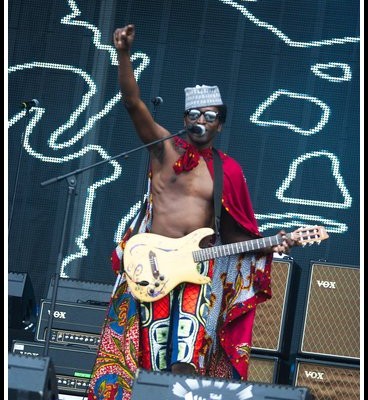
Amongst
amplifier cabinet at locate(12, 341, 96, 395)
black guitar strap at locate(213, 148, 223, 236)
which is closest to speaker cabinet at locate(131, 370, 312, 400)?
black guitar strap at locate(213, 148, 223, 236)

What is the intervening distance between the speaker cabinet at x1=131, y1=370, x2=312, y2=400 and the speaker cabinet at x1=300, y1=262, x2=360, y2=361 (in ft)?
11.5

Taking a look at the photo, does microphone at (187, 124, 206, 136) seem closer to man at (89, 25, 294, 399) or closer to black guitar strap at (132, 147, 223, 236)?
man at (89, 25, 294, 399)

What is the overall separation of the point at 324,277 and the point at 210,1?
2381 millimetres

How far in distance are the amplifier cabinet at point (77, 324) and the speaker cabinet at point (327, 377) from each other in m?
1.36

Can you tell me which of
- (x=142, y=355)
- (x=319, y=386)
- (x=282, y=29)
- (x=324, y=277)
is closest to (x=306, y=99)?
(x=282, y=29)

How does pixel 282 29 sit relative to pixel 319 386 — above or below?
above

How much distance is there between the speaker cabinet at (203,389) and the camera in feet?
17.3

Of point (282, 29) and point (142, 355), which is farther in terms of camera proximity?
point (282, 29)

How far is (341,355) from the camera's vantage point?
8844 mm

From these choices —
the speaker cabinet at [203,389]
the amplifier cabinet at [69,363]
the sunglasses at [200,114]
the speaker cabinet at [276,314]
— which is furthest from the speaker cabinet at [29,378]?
the speaker cabinet at [276,314]

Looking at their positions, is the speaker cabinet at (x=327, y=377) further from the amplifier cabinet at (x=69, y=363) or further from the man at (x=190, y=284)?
the man at (x=190, y=284)

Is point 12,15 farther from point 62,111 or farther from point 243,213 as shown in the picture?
point 243,213

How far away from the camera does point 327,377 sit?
8.84 metres

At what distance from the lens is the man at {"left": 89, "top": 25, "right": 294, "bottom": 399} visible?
22.3 feet
